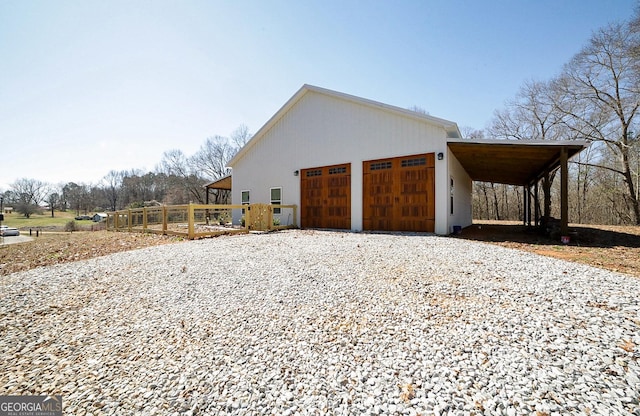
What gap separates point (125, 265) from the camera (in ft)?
16.7

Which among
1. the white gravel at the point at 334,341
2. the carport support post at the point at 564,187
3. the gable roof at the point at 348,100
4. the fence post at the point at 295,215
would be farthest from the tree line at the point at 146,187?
the carport support post at the point at 564,187

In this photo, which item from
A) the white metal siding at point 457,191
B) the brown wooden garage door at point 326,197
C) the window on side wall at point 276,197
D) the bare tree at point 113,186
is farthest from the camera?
the bare tree at point 113,186

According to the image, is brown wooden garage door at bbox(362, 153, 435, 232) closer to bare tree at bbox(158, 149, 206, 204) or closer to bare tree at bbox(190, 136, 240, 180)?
bare tree at bbox(190, 136, 240, 180)

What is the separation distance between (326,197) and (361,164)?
214 cm

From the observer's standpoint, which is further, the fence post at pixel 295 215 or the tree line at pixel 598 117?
the tree line at pixel 598 117

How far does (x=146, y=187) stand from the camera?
39312mm

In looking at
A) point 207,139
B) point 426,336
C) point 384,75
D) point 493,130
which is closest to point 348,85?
point 384,75

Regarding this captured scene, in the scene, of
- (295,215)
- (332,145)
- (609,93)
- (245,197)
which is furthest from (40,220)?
(609,93)

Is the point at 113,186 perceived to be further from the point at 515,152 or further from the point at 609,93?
the point at 609,93

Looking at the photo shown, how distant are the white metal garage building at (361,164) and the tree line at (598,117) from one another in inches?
196

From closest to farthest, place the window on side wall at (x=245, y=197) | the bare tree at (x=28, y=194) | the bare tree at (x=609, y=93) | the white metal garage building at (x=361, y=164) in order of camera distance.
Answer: the white metal garage building at (x=361, y=164) < the bare tree at (x=609, y=93) < the window on side wall at (x=245, y=197) < the bare tree at (x=28, y=194)

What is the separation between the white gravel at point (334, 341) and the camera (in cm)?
161

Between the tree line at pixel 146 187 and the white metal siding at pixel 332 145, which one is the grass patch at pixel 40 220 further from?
the white metal siding at pixel 332 145

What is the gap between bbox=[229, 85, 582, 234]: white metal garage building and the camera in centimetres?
870
